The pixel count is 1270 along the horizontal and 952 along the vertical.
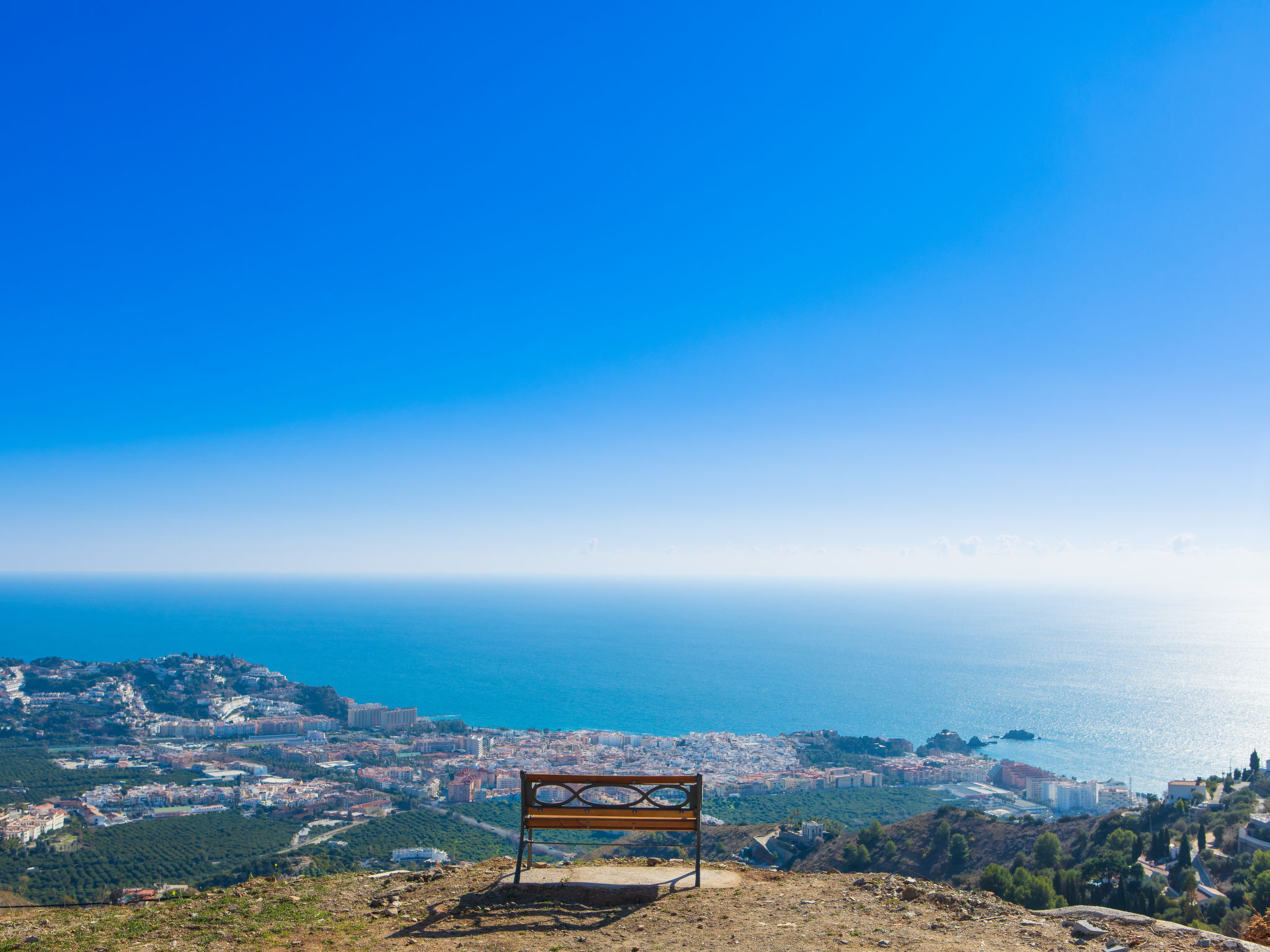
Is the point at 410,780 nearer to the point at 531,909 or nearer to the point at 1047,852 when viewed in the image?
the point at 1047,852

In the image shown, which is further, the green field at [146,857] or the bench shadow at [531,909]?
the green field at [146,857]

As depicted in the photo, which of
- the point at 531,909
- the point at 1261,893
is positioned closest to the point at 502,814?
the point at 1261,893

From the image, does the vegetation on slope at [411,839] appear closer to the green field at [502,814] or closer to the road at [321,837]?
the road at [321,837]

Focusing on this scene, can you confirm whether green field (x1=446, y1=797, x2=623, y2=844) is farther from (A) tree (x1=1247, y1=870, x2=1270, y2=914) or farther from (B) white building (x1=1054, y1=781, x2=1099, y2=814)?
(B) white building (x1=1054, y1=781, x2=1099, y2=814)

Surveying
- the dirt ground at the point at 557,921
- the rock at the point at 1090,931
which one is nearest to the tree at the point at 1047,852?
the dirt ground at the point at 557,921

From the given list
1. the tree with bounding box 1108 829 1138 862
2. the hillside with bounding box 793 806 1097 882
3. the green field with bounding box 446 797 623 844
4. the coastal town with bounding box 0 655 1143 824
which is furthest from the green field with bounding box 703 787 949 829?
the tree with bounding box 1108 829 1138 862

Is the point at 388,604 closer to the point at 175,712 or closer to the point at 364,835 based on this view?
the point at 175,712
